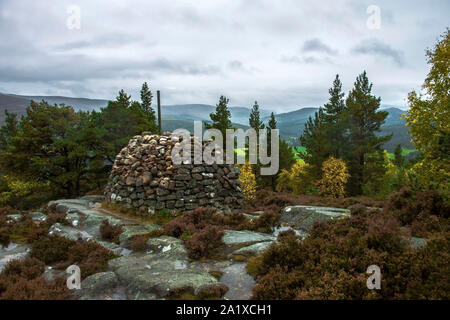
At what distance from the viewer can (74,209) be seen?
49.2 feet

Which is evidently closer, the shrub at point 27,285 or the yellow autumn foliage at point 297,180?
the shrub at point 27,285

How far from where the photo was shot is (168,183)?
45.5 feet

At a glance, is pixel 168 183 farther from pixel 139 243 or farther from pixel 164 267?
pixel 164 267

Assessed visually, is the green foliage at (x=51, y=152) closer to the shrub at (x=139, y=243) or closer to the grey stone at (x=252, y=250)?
the shrub at (x=139, y=243)

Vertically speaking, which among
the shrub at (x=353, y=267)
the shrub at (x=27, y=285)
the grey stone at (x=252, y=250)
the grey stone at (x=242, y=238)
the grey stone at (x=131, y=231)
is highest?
the shrub at (x=353, y=267)

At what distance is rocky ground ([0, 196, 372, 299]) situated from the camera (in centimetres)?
585

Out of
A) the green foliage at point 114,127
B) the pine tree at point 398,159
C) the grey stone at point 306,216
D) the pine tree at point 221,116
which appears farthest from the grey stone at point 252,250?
the pine tree at point 398,159

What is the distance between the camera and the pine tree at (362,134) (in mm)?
36478

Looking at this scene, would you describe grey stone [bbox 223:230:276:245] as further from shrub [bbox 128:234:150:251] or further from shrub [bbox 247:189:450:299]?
shrub [bbox 128:234:150:251]

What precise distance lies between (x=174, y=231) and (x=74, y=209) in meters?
7.90

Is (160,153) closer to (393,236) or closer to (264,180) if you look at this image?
(393,236)

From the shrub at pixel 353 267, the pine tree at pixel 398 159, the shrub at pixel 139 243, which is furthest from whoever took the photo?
the pine tree at pixel 398 159

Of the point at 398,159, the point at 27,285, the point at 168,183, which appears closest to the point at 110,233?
the point at 168,183

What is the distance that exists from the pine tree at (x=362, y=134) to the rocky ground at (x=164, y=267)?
2857 centimetres
